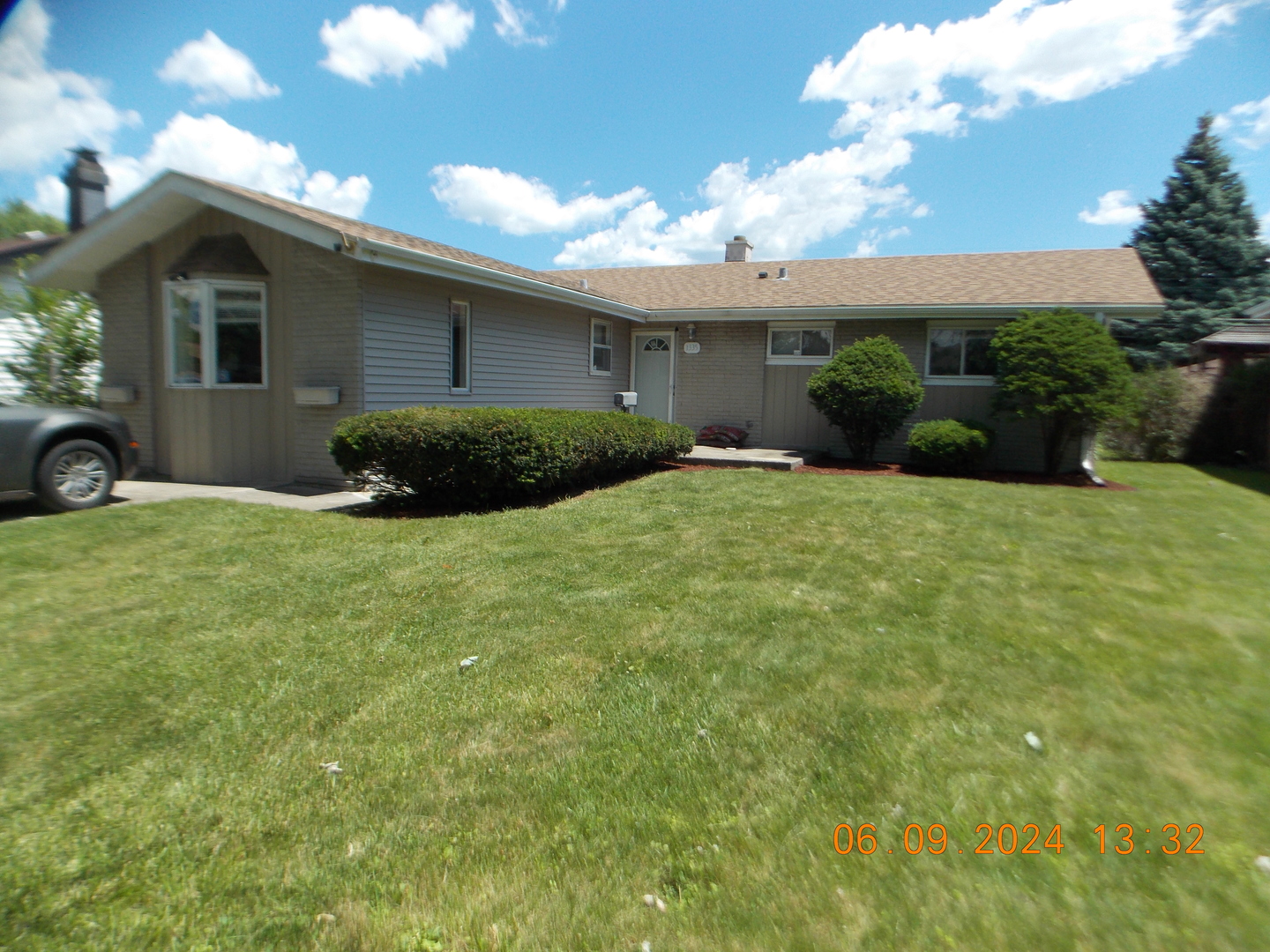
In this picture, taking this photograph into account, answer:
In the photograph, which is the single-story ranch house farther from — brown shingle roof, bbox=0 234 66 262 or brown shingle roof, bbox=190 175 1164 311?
brown shingle roof, bbox=0 234 66 262

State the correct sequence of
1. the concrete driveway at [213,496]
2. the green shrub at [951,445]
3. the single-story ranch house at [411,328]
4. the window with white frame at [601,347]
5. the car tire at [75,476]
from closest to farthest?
1. the car tire at [75,476]
2. the concrete driveway at [213,496]
3. the single-story ranch house at [411,328]
4. the green shrub at [951,445]
5. the window with white frame at [601,347]

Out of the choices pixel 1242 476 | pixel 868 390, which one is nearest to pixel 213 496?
pixel 868 390

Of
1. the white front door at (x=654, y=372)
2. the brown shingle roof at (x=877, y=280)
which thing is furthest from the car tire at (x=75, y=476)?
the white front door at (x=654, y=372)

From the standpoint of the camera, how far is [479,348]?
37.4 ft

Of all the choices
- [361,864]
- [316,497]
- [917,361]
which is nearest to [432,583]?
[361,864]

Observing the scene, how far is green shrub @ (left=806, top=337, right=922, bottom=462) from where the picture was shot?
1235cm

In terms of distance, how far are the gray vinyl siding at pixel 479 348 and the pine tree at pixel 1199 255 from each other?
20.2m

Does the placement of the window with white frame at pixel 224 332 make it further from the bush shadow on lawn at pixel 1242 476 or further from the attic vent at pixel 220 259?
the bush shadow on lawn at pixel 1242 476

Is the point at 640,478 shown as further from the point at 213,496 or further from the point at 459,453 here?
the point at 213,496

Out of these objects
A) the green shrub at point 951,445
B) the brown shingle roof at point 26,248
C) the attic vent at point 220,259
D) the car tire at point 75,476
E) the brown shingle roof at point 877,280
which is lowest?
the car tire at point 75,476

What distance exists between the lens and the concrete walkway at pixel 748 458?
1212cm

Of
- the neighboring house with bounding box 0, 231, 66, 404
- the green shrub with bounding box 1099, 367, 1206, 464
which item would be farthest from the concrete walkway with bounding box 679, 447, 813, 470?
the neighboring house with bounding box 0, 231, 66, 404

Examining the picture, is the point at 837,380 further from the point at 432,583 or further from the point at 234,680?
the point at 234,680

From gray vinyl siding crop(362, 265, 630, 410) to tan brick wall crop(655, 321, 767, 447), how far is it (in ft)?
5.43
